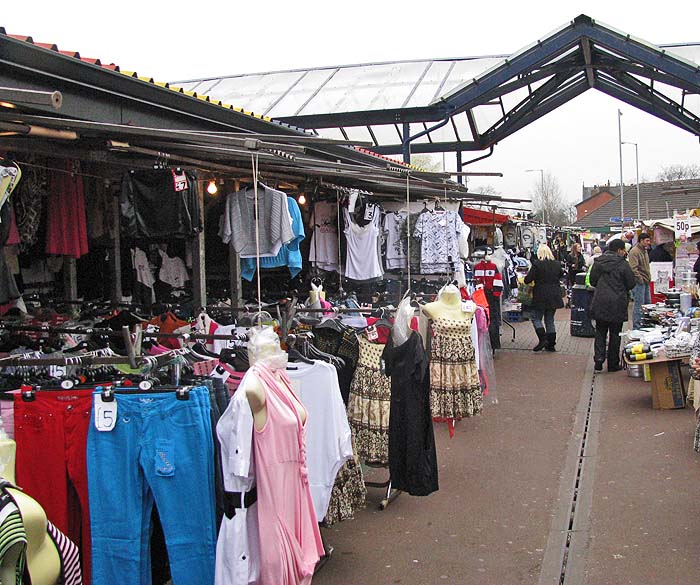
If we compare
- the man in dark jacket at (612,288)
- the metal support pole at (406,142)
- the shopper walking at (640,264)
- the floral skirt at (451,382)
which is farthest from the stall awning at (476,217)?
the floral skirt at (451,382)

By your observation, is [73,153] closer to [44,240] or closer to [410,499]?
[44,240]

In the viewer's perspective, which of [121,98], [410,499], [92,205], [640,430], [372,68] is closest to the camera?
[121,98]

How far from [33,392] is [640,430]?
651cm

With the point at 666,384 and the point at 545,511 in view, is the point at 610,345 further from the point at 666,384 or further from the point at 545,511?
the point at 545,511

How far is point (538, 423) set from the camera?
8.67 m

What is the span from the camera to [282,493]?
3676mm

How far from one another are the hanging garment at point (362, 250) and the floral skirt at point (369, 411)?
4.28 m

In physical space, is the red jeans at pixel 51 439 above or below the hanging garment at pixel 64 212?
below

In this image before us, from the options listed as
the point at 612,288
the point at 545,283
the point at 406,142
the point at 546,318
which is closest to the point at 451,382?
the point at 612,288

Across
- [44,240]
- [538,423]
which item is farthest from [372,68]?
[44,240]

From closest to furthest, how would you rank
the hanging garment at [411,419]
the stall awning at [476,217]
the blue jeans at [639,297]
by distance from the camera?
the hanging garment at [411,419]
the stall awning at [476,217]
the blue jeans at [639,297]

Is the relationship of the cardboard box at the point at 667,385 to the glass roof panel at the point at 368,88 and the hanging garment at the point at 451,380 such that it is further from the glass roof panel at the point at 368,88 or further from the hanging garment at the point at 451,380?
the glass roof panel at the point at 368,88

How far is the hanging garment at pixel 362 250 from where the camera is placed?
9586mm

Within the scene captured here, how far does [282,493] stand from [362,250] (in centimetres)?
619
